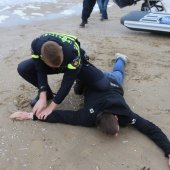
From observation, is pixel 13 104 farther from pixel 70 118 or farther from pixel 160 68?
pixel 160 68

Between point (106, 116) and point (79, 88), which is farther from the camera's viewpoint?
point (79, 88)

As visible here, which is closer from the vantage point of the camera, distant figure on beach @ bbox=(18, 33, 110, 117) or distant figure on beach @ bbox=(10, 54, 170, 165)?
distant figure on beach @ bbox=(18, 33, 110, 117)

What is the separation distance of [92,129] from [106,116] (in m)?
0.33

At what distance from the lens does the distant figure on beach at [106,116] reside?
11.4 feet

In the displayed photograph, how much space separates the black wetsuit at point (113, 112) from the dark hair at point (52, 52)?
2.02ft

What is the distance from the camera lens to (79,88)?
423 centimetres

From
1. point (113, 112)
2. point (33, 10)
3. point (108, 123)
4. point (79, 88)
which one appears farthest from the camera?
point (33, 10)

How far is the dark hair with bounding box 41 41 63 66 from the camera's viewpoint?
3.27 metres

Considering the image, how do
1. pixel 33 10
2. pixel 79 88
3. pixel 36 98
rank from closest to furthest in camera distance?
pixel 36 98 < pixel 79 88 < pixel 33 10

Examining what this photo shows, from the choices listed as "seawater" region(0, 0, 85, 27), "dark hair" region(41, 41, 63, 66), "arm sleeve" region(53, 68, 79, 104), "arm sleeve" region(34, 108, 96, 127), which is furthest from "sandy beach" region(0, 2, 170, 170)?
"seawater" region(0, 0, 85, 27)

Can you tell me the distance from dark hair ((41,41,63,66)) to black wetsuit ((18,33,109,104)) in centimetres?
18

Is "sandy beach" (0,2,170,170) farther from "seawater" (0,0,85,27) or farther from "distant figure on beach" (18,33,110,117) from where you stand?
"seawater" (0,0,85,27)

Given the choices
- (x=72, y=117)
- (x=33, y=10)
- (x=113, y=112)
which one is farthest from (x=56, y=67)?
(x=33, y=10)

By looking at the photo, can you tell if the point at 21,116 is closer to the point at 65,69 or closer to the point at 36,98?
the point at 36,98
